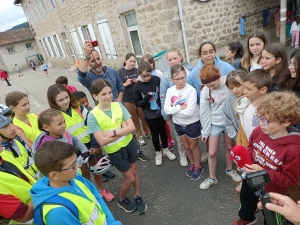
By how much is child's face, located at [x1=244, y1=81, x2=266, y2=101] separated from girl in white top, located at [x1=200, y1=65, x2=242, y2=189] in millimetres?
447

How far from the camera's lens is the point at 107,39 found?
10000mm

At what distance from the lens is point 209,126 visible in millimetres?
2688

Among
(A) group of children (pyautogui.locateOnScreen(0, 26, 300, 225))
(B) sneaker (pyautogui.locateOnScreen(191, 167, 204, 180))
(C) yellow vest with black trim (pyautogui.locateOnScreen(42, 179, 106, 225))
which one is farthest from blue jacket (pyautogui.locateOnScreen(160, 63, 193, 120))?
(C) yellow vest with black trim (pyautogui.locateOnScreen(42, 179, 106, 225))

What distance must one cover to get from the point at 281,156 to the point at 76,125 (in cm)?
230

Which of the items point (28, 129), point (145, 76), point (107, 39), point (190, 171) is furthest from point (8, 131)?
point (107, 39)

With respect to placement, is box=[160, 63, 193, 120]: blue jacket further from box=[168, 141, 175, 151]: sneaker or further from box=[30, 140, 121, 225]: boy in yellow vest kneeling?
box=[30, 140, 121, 225]: boy in yellow vest kneeling

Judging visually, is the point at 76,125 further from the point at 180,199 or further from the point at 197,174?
the point at 197,174

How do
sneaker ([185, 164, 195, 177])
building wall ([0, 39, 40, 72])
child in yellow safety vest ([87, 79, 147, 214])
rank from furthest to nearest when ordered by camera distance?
building wall ([0, 39, 40, 72]) < sneaker ([185, 164, 195, 177]) < child in yellow safety vest ([87, 79, 147, 214])

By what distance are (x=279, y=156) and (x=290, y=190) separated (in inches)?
19.6

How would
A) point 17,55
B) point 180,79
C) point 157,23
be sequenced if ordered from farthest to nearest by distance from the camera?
1. point 17,55
2. point 157,23
3. point 180,79

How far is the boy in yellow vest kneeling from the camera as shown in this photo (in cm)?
126

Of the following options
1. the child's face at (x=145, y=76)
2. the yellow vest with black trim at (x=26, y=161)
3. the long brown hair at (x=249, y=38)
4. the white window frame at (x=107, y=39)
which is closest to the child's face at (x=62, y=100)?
the yellow vest with black trim at (x=26, y=161)

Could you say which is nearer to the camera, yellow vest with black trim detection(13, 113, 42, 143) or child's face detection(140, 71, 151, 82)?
yellow vest with black trim detection(13, 113, 42, 143)

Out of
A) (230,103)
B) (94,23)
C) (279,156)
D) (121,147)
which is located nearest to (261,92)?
(230,103)
